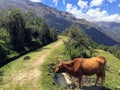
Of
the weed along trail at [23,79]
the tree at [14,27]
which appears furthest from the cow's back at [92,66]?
the tree at [14,27]

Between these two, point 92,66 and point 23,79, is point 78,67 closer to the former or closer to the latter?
point 92,66

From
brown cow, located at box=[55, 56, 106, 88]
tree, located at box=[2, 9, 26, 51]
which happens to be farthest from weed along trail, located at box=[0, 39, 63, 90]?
tree, located at box=[2, 9, 26, 51]

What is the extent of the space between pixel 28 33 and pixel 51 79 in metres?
62.4

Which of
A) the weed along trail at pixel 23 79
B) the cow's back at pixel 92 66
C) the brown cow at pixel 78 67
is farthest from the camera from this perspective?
the weed along trail at pixel 23 79

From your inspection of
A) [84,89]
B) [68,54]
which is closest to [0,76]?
[84,89]

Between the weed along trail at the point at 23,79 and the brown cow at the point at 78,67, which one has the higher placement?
the brown cow at the point at 78,67

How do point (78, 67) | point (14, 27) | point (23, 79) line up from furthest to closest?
1. point (14, 27)
2. point (23, 79)
3. point (78, 67)

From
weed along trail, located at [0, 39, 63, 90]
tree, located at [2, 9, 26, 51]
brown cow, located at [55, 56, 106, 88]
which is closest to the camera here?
brown cow, located at [55, 56, 106, 88]

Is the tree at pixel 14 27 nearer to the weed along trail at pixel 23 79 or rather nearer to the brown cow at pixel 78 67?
the weed along trail at pixel 23 79

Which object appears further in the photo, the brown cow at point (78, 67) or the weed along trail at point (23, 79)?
the weed along trail at point (23, 79)

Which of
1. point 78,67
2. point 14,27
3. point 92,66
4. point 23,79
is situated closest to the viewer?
point 78,67

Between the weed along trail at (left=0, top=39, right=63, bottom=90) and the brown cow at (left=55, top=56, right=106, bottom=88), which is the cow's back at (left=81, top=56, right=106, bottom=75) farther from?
the weed along trail at (left=0, top=39, right=63, bottom=90)

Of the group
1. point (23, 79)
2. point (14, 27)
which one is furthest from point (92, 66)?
point (14, 27)

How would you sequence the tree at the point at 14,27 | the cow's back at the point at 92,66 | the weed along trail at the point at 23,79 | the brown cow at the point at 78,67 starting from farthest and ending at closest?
the tree at the point at 14,27
the weed along trail at the point at 23,79
the cow's back at the point at 92,66
the brown cow at the point at 78,67
